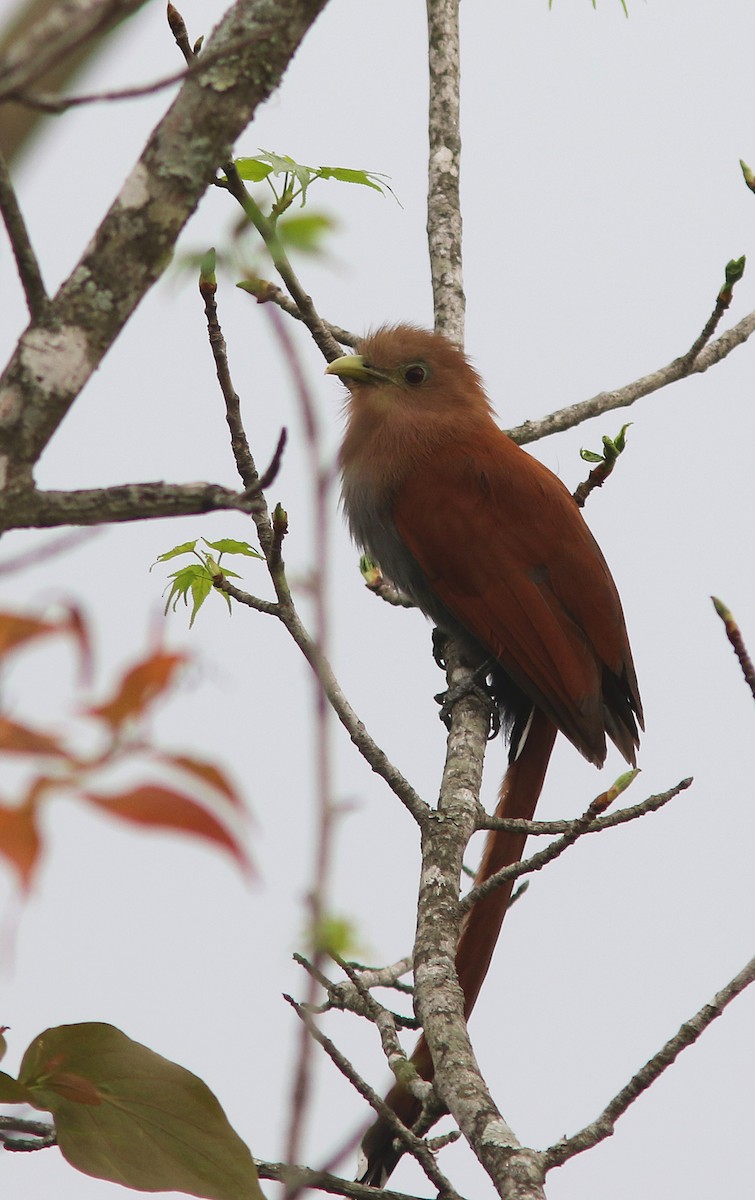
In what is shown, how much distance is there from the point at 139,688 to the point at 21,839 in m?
0.10

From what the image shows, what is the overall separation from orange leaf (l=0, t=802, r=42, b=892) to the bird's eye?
3673 mm

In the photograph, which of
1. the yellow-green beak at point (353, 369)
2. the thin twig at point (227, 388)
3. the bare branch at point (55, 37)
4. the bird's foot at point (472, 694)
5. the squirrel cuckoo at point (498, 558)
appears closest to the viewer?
the bare branch at point (55, 37)

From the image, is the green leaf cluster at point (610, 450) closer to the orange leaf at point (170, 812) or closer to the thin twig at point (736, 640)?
the thin twig at point (736, 640)

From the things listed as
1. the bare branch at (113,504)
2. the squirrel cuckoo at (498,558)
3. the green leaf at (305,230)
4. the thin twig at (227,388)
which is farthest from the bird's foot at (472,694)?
the bare branch at (113,504)

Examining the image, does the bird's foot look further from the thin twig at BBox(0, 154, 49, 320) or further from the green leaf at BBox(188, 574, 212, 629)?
the thin twig at BBox(0, 154, 49, 320)

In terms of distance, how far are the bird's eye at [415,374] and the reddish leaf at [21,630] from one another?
11.8 ft

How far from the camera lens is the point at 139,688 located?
72 cm

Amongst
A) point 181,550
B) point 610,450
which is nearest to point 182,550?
point 181,550

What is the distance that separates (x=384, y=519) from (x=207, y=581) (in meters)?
1.29

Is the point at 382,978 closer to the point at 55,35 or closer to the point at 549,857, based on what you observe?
the point at 549,857

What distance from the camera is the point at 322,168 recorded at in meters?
2.63

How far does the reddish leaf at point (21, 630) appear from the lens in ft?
2.44

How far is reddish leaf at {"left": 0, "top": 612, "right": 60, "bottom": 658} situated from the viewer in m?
0.74

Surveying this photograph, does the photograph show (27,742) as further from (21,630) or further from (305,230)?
(305,230)
